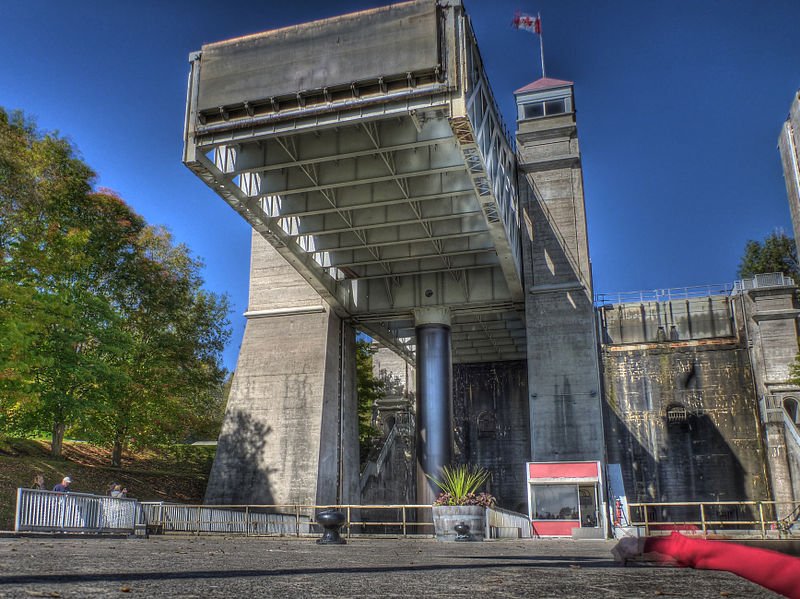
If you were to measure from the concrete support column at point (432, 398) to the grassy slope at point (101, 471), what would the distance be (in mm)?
12020

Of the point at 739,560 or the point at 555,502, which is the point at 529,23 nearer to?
the point at 555,502

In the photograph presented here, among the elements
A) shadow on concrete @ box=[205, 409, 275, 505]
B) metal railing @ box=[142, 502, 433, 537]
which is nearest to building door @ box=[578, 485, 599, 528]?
metal railing @ box=[142, 502, 433, 537]

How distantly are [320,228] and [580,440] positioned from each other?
14.9m

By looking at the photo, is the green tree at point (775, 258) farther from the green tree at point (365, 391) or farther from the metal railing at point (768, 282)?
the green tree at point (365, 391)

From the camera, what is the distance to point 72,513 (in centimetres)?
1723

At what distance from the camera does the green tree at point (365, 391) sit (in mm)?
43719

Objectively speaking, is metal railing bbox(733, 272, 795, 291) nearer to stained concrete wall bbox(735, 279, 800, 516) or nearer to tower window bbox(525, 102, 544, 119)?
stained concrete wall bbox(735, 279, 800, 516)

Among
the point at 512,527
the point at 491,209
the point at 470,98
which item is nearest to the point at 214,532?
the point at 512,527

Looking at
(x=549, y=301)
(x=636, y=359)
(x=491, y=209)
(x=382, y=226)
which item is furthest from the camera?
(x=636, y=359)

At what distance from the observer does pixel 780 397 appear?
40.7 m

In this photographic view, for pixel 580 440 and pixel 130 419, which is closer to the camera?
pixel 580 440

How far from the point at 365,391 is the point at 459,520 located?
24.3 metres

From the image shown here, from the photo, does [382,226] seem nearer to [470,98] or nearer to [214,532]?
[470,98]

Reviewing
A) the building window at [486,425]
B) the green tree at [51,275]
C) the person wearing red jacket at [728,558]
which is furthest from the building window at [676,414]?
the person wearing red jacket at [728,558]
